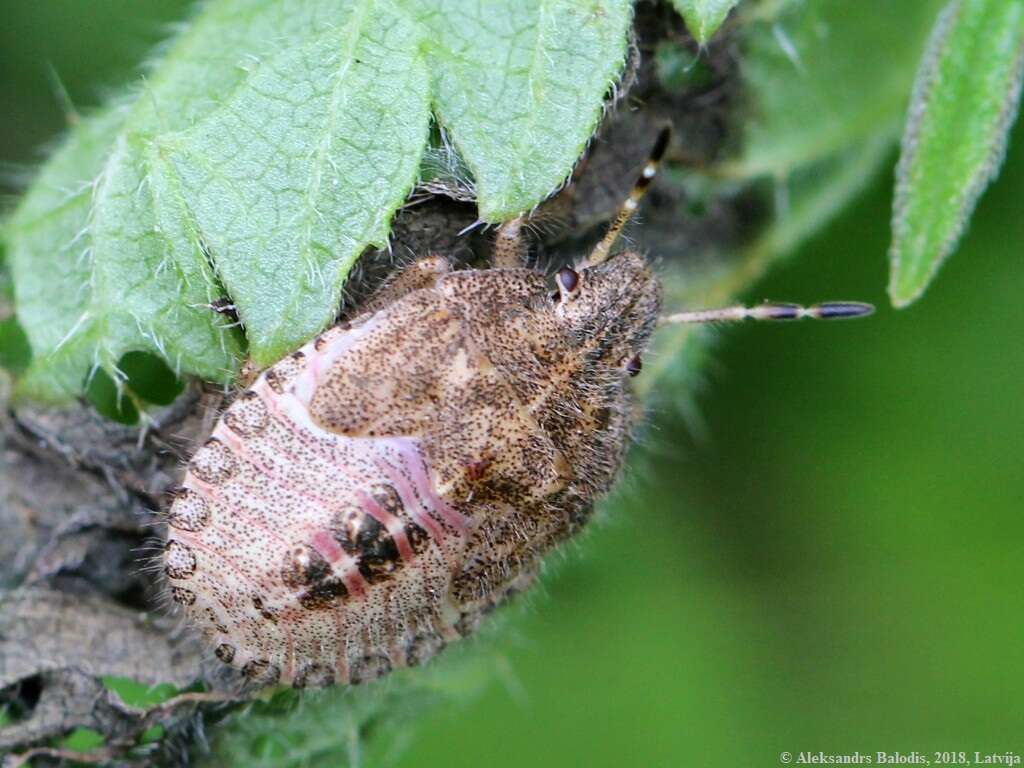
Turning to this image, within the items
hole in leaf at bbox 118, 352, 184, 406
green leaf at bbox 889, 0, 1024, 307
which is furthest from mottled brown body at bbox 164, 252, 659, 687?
green leaf at bbox 889, 0, 1024, 307

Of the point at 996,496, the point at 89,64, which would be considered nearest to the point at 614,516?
the point at 996,496

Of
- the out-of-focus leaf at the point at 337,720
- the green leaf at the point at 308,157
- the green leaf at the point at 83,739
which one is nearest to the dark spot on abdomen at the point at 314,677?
the out-of-focus leaf at the point at 337,720

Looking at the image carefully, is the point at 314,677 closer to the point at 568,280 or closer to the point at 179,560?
the point at 179,560

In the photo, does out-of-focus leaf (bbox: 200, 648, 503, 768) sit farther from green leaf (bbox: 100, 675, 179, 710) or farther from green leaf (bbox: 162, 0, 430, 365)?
green leaf (bbox: 162, 0, 430, 365)

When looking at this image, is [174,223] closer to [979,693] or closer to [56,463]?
[56,463]

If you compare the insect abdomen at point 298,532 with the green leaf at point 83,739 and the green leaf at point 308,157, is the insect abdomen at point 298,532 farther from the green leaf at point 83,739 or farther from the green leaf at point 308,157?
the green leaf at point 83,739

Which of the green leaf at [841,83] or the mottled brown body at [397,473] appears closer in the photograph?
the mottled brown body at [397,473]

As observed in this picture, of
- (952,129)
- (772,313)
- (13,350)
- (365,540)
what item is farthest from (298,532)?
(952,129)
